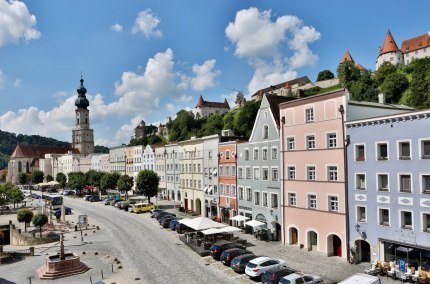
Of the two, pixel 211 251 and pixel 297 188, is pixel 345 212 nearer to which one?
pixel 297 188

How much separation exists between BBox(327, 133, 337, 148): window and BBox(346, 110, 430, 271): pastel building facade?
172 cm

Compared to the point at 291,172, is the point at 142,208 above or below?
below

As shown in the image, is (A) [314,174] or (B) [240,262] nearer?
(B) [240,262]

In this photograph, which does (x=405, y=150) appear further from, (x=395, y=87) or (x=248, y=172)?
(x=395, y=87)

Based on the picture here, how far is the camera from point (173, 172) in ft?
256

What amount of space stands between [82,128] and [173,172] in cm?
10760

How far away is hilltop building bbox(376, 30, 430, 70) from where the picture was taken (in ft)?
418

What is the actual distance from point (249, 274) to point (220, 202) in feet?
89.4

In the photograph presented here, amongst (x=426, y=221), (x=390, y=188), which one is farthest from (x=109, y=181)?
(x=426, y=221)

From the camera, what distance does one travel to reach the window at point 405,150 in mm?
29009

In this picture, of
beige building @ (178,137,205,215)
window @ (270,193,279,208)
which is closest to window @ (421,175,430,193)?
window @ (270,193,279,208)

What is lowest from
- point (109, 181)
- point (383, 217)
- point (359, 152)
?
point (109, 181)

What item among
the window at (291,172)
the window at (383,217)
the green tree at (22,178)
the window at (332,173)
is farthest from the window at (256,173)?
the green tree at (22,178)

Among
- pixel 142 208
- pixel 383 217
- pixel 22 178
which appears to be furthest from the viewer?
pixel 22 178
